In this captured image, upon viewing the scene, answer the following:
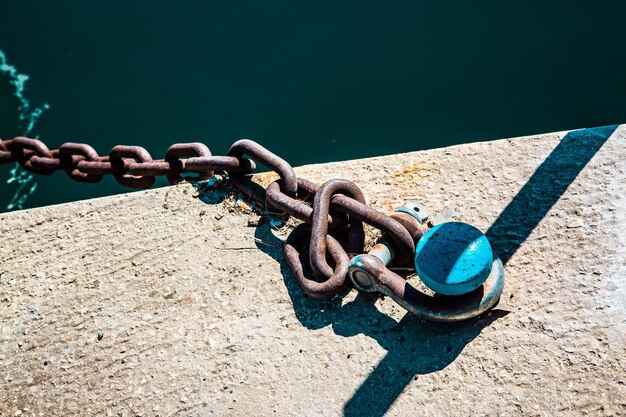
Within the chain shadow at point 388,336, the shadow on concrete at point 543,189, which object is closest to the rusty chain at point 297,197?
the chain shadow at point 388,336

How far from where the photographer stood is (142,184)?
2826 millimetres

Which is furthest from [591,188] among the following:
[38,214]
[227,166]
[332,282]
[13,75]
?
[13,75]

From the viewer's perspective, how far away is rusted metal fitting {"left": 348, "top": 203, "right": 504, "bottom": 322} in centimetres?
189

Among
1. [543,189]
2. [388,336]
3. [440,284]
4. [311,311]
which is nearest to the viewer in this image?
[440,284]

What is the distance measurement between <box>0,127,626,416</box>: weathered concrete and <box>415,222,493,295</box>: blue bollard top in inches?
10.9

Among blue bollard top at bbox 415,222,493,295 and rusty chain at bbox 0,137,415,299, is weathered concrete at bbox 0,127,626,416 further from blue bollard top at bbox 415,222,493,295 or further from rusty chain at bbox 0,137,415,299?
blue bollard top at bbox 415,222,493,295

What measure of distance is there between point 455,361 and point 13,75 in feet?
17.3

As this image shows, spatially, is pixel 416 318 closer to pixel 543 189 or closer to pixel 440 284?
pixel 440 284

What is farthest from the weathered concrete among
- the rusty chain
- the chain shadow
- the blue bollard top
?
the blue bollard top

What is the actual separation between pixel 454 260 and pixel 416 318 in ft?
1.13

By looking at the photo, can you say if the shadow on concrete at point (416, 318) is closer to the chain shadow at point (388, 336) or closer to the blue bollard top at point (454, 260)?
the chain shadow at point (388, 336)

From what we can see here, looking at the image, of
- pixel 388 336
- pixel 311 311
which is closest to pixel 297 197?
pixel 311 311

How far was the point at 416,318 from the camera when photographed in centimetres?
212

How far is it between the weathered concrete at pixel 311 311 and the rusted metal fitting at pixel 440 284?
15cm
